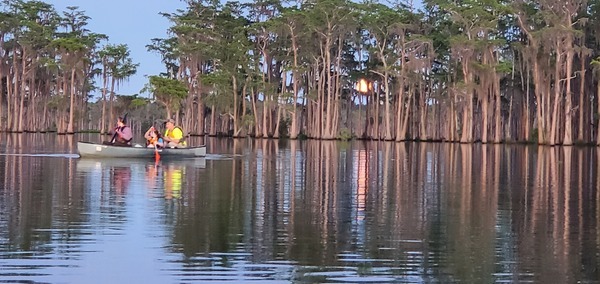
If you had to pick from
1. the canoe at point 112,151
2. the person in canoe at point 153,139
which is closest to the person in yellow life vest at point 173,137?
the person in canoe at point 153,139

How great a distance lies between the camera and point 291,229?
1204cm

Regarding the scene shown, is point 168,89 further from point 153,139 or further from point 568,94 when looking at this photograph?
point 153,139

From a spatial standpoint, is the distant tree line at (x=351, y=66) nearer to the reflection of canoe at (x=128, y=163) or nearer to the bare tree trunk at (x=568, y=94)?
the bare tree trunk at (x=568, y=94)

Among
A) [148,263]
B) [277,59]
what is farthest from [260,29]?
[148,263]

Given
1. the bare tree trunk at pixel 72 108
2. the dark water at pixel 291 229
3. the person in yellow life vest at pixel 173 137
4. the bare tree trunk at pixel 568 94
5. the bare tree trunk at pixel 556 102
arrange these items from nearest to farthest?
the dark water at pixel 291 229 → the person in yellow life vest at pixel 173 137 → the bare tree trunk at pixel 568 94 → the bare tree trunk at pixel 556 102 → the bare tree trunk at pixel 72 108

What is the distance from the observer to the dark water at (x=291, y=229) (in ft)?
29.6

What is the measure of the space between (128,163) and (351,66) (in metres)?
51.4

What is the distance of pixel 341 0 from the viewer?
64.4 metres

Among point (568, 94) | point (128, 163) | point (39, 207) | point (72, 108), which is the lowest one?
point (39, 207)

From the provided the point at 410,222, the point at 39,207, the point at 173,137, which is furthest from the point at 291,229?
the point at 173,137

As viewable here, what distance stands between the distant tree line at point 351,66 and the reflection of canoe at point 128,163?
3319cm

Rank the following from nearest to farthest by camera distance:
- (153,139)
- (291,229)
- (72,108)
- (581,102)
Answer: (291,229), (153,139), (581,102), (72,108)

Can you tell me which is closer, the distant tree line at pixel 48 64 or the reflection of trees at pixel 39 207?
the reflection of trees at pixel 39 207

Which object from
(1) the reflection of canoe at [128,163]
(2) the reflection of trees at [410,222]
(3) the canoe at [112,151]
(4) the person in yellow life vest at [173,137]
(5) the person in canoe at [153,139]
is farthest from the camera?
(4) the person in yellow life vest at [173,137]
